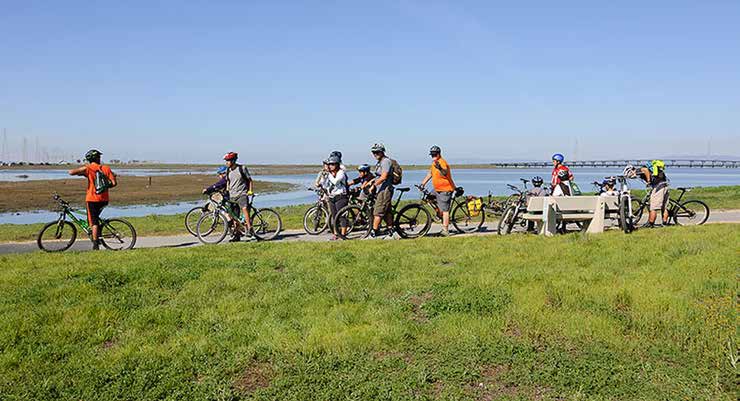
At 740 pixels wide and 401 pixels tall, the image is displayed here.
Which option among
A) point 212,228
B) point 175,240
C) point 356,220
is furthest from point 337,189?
point 175,240

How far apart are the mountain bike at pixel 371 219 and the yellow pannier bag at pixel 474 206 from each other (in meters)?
1.39

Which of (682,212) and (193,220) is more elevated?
(682,212)

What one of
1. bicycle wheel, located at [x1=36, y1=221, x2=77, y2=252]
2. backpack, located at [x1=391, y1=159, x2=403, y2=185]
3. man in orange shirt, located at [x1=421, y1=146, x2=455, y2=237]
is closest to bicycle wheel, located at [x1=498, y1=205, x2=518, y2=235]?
man in orange shirt, located at [x1=421, y1=146, x2=455, y2=237]

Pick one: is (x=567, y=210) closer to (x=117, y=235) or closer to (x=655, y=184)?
(x=655, y=184)

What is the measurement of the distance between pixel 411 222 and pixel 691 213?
22.8 ft

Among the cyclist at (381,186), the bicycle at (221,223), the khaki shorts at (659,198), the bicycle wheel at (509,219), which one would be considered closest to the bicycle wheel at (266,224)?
A: the bicycle at (221,223)

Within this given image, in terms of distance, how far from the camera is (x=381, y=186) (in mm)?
10633

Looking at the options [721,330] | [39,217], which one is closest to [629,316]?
[721,330]

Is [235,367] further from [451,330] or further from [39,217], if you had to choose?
[39,217]

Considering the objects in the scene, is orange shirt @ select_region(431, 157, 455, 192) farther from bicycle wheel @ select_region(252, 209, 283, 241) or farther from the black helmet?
the black helmet

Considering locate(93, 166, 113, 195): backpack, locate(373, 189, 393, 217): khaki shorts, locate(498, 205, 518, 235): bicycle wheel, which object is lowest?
locate(498, 205, 518, 235): bicycle wheel

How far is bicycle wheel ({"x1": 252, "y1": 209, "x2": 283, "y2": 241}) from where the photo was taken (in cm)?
1185

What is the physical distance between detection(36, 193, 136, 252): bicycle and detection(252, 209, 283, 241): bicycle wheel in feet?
8.42

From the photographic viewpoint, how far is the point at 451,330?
17.4 feet
